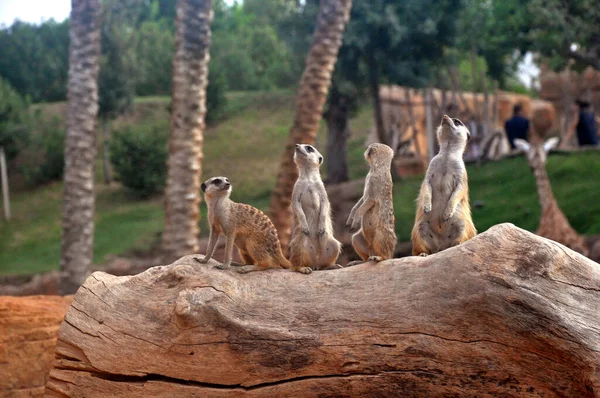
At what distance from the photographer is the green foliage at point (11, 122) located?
70.9ft

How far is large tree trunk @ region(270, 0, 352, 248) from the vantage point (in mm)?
11453

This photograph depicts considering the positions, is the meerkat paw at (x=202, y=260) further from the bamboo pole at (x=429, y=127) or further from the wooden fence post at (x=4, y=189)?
the wooden fence post at (x=4, y=189)

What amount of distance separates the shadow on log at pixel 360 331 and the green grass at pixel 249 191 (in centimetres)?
1073

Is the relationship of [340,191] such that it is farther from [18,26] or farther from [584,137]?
[18,26]

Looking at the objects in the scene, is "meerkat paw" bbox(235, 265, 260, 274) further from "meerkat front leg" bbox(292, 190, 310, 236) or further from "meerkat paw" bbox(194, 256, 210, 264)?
"meerkat front leg" bbox(292, 190, 310, 236)

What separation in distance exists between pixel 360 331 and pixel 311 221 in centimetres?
106

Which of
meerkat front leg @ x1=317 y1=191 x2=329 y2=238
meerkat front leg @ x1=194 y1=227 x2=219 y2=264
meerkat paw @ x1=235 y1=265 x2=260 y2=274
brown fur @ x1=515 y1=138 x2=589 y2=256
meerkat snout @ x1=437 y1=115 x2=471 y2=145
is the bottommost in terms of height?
brown fur @ x1=515 y1=138 x2=589 y2=256

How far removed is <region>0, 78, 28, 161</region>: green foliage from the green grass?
4.87ft

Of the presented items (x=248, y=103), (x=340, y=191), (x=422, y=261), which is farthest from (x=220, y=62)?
(x=422, y=261)

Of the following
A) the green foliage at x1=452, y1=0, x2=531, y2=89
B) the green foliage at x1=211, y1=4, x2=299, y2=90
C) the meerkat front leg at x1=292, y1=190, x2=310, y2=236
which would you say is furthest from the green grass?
the meerkat front leg at x1=292, y1=190, x2=310, y2=236

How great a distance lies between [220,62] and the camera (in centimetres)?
2877

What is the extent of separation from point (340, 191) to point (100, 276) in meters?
12.5

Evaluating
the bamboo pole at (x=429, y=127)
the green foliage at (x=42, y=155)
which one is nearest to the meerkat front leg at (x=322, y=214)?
the bamboo pole at (x=429, y=127)

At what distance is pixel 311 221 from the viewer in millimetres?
5352
